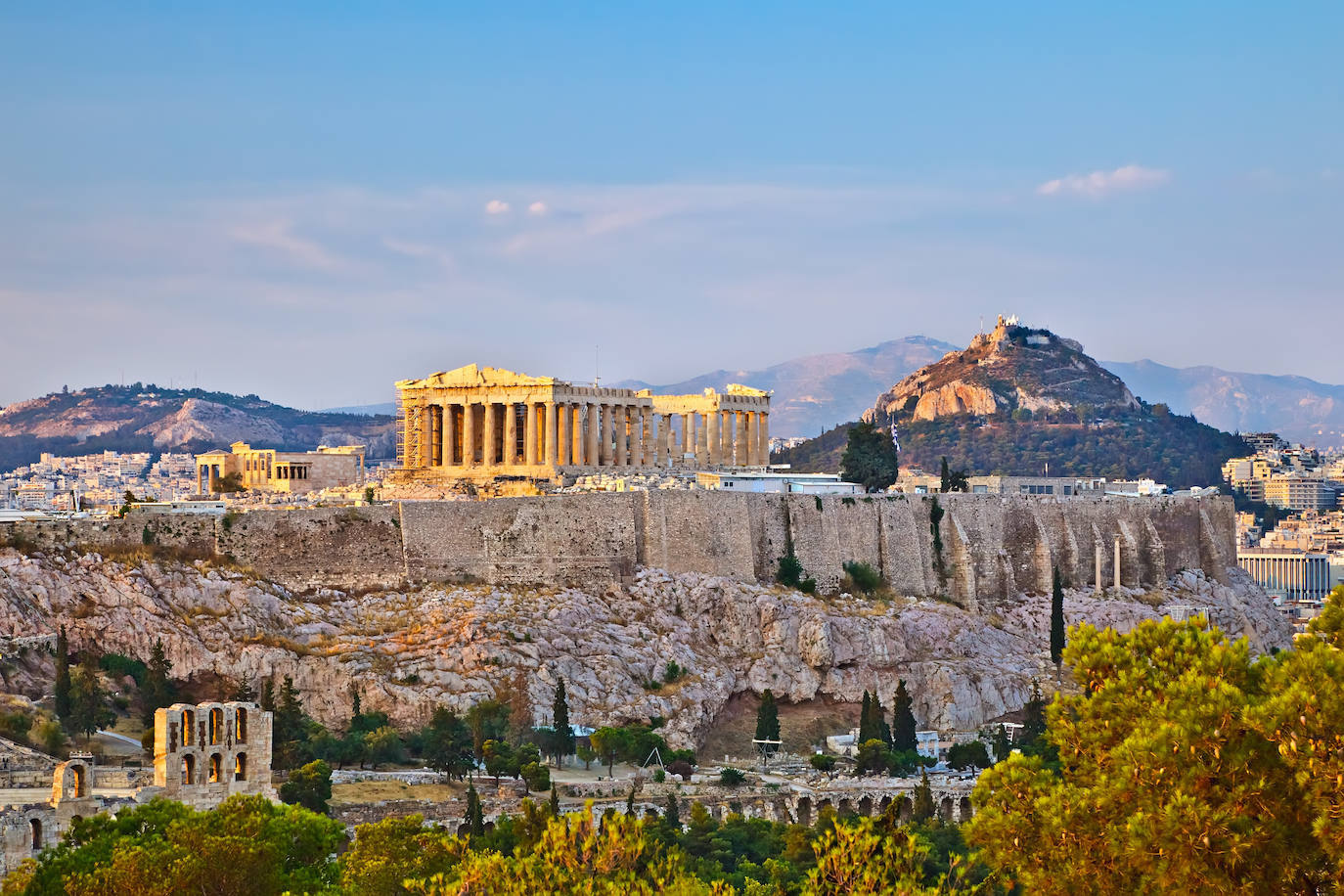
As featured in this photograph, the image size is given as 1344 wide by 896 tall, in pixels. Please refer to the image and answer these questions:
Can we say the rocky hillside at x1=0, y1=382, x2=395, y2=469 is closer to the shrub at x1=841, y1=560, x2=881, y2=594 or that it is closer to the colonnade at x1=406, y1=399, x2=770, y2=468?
the colonnade at x1=406, y1=399, x2=770, y2=468

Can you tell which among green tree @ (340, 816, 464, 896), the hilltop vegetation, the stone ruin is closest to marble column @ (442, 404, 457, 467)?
the stone ruin

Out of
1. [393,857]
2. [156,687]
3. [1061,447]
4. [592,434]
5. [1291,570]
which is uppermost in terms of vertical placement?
[1061,447]

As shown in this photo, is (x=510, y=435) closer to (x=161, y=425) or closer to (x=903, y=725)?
(x=903, y=725)

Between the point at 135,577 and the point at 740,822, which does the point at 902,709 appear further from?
the point at 135,577

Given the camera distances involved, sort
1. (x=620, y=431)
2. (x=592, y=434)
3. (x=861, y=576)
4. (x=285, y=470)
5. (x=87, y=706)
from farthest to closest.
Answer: (x=620, y=431), (x=285, y=470), (x=592, y=434), (x=861, y=576), (x=87, y=706)

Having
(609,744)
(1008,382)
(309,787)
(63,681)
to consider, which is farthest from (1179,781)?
(1008,382)

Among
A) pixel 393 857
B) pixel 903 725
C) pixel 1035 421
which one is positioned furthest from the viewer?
pixel 1035 421

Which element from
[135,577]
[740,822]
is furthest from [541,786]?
[135,577]

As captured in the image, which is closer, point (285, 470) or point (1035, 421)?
point (285, 470)
